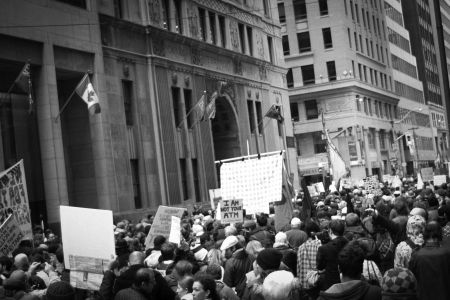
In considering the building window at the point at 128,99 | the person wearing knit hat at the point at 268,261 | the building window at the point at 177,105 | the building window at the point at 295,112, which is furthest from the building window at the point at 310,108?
the person wearing knit hat at the point at 268,261

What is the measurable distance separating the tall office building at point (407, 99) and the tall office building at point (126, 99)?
2014 inches

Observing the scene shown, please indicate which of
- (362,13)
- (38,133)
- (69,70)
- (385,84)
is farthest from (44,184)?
(385,84)

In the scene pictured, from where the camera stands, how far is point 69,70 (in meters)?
36.4

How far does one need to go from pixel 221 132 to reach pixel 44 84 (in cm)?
2237

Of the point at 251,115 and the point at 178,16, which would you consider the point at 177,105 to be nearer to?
the point at 178,16

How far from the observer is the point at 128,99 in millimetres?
42094

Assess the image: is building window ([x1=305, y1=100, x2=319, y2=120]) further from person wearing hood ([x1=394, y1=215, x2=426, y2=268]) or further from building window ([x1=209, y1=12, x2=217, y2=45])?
person wearing hood ([x1=394, y1=215, x2=426, y2=268])

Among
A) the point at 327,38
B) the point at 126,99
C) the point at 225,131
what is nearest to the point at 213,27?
the point at 225,131

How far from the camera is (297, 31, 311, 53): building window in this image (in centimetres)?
9212

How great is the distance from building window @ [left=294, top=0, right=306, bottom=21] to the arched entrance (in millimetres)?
38869

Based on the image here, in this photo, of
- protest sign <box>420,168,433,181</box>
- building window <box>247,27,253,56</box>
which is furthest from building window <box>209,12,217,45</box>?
protest sign <box>420,168,433,181</box>

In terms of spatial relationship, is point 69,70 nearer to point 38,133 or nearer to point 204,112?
point 38,133

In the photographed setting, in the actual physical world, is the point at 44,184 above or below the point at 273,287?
above

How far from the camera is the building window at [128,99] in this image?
41719 millimetres
